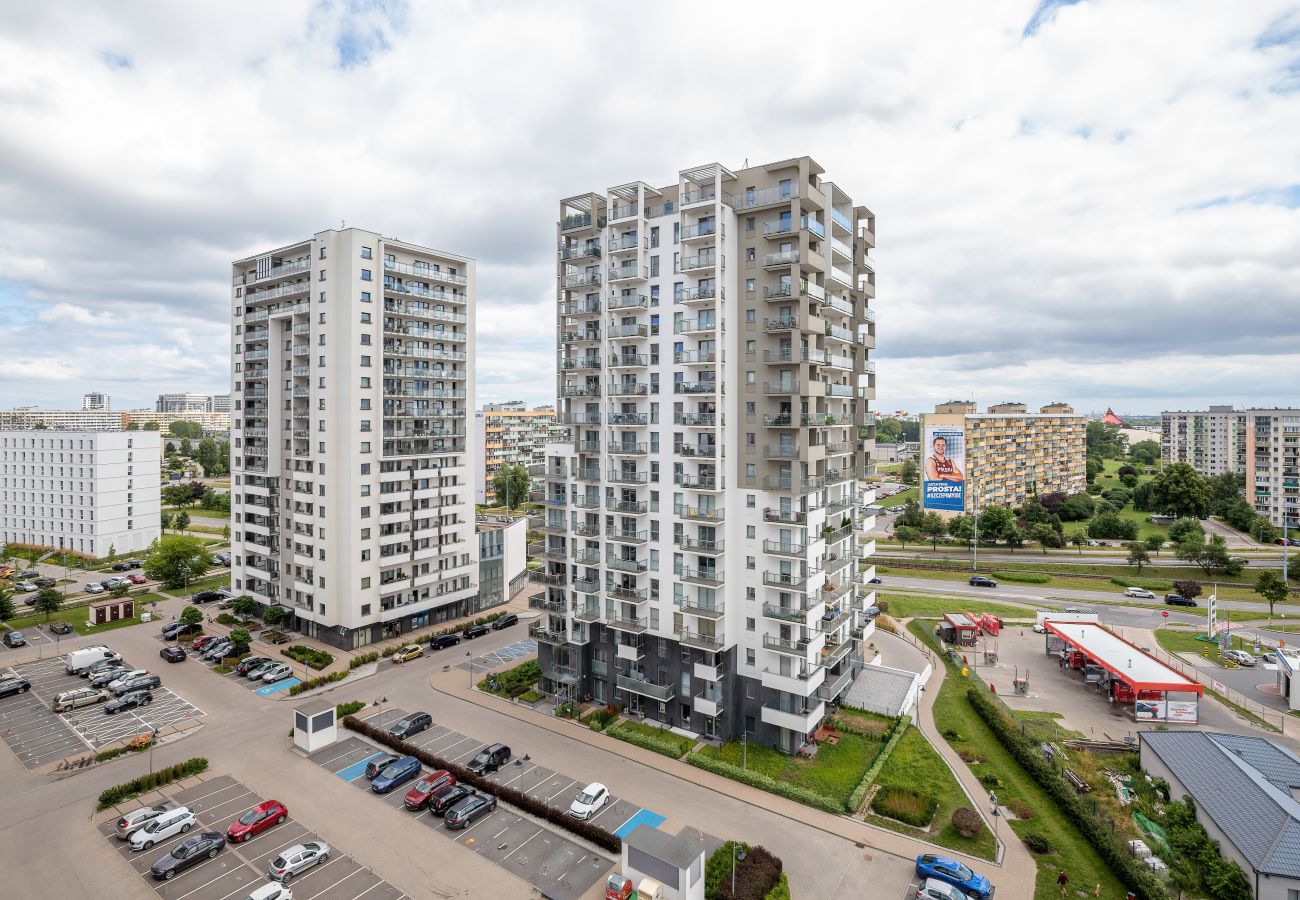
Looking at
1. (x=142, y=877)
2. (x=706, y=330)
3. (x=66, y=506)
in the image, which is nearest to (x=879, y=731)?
(x=706, y=330)

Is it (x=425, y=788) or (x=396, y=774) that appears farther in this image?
(x=396, y=774)

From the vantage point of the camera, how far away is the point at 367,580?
5959 cm

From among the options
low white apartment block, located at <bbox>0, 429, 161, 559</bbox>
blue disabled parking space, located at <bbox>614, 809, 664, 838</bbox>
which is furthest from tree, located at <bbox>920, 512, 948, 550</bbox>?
low white apartment block, located at <bbox>0, 429, 161, 559</bbox>

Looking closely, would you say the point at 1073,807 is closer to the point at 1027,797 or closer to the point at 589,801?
the point at 1027,797

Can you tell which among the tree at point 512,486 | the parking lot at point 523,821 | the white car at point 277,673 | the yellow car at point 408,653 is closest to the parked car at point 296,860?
A: the parking lot at point 523,821

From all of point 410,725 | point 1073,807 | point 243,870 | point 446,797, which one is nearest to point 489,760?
point 446,797

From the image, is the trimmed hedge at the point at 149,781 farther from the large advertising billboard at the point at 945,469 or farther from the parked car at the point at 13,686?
the large advertising billboard at the point at 945,469

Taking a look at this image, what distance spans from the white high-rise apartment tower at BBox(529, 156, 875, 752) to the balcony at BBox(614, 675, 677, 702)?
152mm

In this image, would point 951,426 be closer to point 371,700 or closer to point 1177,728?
point 1177,728

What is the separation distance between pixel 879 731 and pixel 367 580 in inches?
1808

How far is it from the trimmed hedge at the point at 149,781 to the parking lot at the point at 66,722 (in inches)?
313

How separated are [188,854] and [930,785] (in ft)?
131

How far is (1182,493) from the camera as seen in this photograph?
398 feet

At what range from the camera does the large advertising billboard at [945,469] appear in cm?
12094
